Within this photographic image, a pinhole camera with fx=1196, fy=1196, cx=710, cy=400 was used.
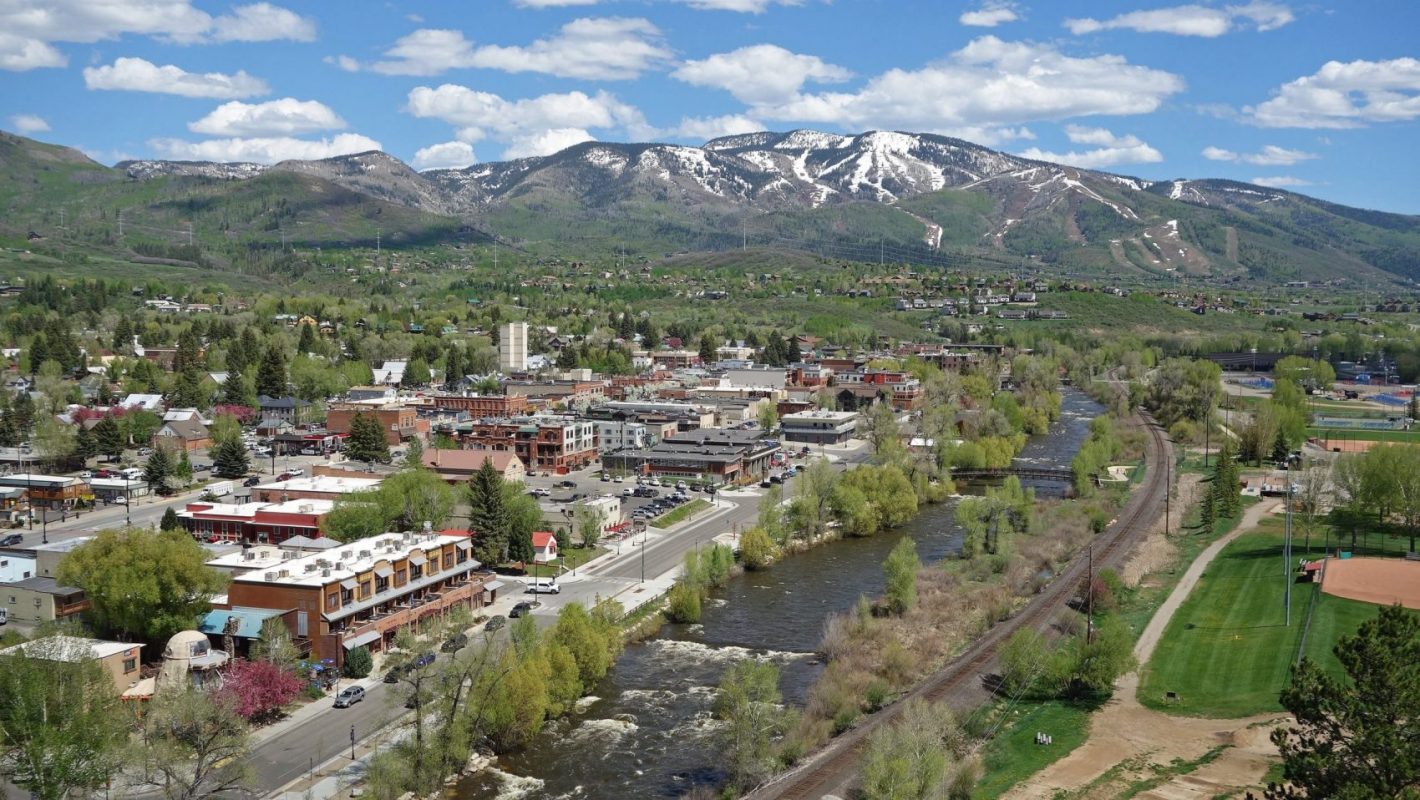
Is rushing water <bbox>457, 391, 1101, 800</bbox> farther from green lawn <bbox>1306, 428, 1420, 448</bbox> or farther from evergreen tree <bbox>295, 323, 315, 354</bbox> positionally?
evergreen tree <bbox>295, 323, 315, 354</bbox>

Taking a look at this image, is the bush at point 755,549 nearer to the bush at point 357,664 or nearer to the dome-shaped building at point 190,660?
the bush at point 357,664

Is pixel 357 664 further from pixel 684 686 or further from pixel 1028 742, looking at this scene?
pixel 1028 742

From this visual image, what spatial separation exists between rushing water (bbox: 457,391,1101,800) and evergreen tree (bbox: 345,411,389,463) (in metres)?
22.7

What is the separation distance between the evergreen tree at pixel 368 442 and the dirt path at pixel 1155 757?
37.2m

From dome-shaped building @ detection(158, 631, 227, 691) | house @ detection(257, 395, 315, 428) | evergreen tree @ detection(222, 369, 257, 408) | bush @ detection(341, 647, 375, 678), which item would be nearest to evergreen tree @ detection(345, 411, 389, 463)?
house @ detection(257, 395, 315, 428)

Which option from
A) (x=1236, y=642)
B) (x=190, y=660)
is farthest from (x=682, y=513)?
(x=190, y=660)

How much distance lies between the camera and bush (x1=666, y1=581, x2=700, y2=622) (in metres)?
31.1

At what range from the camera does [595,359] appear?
97938 mm

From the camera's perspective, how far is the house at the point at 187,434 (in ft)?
187

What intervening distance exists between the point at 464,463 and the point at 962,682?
92.1ft

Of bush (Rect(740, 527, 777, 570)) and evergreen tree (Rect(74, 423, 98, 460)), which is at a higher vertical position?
evergreen tree (Rect(74, 423, 98, 460))

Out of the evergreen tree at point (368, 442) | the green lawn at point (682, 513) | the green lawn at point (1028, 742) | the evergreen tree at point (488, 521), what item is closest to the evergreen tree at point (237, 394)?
the evergreen tree at point (368, 442)

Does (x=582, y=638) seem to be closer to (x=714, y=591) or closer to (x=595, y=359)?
(x=714, y=591)

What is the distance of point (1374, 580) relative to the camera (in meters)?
33.1
